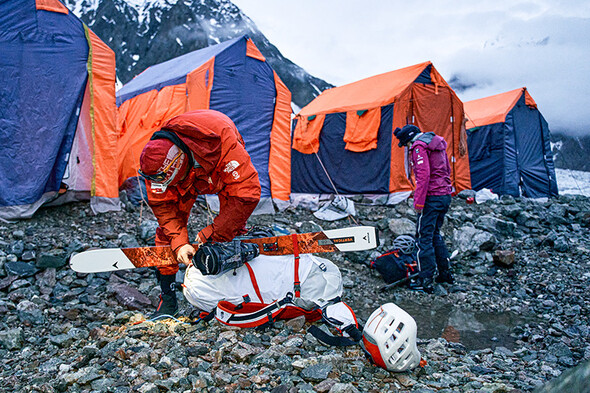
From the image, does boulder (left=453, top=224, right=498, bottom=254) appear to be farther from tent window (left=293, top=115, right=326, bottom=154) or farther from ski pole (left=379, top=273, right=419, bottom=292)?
tent window (left=293, top=115, right=326, bottom=154)

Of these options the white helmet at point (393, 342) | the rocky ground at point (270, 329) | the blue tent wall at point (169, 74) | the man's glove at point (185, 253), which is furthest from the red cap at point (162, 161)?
the blue tent wall at point (169, 74)

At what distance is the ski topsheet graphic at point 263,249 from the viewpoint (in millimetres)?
3320

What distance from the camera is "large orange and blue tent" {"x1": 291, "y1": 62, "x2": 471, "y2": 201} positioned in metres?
9.41

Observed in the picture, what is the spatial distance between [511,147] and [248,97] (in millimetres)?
8890

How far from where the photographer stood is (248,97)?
8.52 meters

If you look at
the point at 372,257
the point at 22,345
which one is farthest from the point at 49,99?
the point at 372,257

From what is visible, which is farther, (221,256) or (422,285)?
(422,285)

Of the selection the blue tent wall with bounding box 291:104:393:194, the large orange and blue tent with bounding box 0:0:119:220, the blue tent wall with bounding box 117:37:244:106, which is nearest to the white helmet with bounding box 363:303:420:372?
the large orange and blue tent with bounding box 0:0:119:220

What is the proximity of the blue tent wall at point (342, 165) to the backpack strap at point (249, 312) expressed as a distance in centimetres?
701

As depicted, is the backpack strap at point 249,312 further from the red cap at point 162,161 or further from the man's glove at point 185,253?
the red cap at point 162,161

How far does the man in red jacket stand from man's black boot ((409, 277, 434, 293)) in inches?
126

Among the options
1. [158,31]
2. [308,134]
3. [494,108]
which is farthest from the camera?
[158,31]

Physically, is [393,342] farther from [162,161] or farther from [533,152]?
[533,152]

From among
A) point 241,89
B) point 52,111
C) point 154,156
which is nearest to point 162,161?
point 154,156
